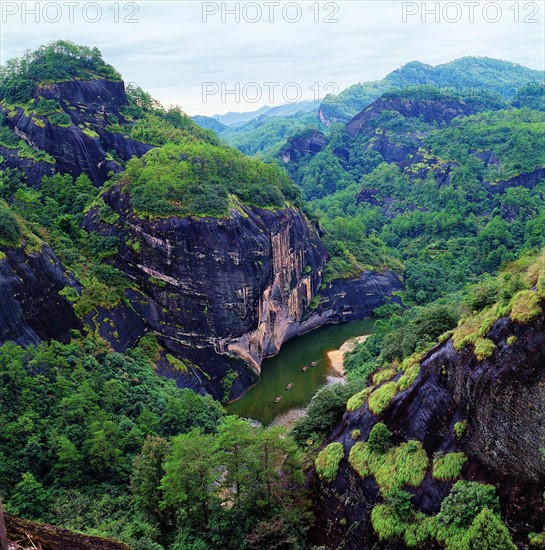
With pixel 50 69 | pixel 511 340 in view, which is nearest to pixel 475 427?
pixel 511 340

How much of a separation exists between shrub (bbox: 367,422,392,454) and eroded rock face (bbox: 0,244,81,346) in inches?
815

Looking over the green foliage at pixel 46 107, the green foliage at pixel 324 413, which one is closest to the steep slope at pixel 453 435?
the green foliage at pixel 324 413

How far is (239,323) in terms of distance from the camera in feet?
131

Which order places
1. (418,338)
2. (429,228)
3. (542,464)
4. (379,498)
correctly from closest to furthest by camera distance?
(542,464) < (379,498) < (418,338) < (429,228)

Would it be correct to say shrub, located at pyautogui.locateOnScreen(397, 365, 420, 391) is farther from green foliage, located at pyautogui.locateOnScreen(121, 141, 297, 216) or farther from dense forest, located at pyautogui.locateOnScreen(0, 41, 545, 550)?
green foliage, located at pyautogui.locateOnScreen(121, 141, 297, 216)

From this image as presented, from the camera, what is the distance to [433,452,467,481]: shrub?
543 inches

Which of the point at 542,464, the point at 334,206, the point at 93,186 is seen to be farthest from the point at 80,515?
the point at 334,206

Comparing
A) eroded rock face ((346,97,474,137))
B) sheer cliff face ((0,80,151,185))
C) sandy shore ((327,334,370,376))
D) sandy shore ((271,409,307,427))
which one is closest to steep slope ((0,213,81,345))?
sandy shore ((271,409,307,427))

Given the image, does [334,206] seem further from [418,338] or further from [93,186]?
[418,338]

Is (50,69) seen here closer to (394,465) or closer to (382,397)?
(382,397)

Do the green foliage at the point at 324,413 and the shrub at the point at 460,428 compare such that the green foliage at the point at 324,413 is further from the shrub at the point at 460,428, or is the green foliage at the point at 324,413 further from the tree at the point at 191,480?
the shrub at the point at 460,428

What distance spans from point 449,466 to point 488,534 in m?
2.52

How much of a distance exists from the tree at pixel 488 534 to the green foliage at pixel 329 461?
531cm

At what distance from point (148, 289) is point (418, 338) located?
79.9ft
